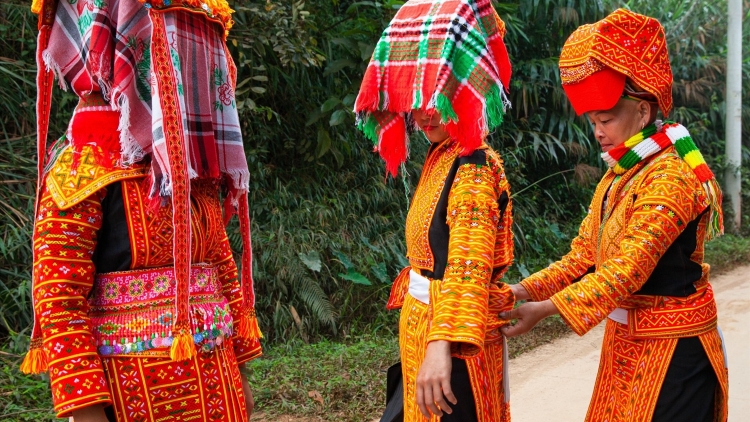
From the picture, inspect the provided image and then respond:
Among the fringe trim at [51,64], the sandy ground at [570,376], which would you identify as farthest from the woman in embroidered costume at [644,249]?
the sandy ground at [570,376]

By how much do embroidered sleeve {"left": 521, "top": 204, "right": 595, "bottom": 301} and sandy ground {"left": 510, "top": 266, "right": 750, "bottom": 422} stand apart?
196 centimetres

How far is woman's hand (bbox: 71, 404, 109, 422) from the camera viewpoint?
156 cm

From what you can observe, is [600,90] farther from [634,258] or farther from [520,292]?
[520,292]

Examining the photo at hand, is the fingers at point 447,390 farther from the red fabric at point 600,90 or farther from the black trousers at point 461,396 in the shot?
the red fabric at point 600,90

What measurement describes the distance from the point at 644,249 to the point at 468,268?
57 cm

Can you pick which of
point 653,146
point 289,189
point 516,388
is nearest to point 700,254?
point 653,146

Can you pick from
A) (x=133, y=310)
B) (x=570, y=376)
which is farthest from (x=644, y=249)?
(x=570, y=376)

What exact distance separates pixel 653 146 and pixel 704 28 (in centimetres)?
1053

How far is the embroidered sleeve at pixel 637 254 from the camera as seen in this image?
1962 mm

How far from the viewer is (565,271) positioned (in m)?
2.42

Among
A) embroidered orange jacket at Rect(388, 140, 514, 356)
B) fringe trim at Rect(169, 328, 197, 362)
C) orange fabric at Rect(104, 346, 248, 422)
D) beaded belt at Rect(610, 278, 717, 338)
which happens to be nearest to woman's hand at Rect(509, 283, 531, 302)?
embroidered orange jacket at Rect(388, 140, 514, 356)

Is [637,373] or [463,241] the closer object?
[463,241]

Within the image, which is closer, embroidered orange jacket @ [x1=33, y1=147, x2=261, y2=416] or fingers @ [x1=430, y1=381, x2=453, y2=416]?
embroidered orange jacket @ [x1=33, y1=147, x2=261, y2=416]

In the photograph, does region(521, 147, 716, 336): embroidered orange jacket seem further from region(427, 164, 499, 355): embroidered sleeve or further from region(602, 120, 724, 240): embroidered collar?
region(427, 164, 499, 355): embroidered sleeve
